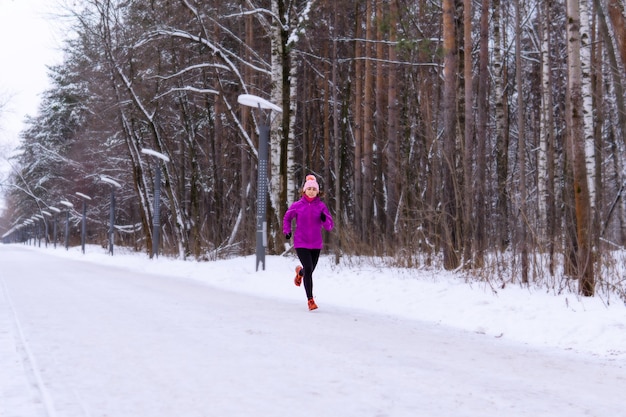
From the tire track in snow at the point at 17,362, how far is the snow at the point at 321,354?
0.02m

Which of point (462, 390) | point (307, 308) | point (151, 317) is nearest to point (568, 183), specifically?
point (307, 308)

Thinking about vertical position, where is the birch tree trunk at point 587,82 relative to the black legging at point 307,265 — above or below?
above

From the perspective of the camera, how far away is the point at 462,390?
199 inches

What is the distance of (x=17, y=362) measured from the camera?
5.91 meters

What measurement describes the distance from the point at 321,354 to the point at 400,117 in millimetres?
29652

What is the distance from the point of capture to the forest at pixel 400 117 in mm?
13203

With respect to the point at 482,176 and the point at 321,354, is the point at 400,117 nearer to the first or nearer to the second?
the point at 482,176

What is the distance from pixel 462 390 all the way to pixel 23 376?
127 inches

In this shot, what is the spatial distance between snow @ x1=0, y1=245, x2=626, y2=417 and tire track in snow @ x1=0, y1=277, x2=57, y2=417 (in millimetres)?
16

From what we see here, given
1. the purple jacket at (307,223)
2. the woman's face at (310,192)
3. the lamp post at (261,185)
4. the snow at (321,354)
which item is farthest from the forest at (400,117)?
the woman's face at (310,192)

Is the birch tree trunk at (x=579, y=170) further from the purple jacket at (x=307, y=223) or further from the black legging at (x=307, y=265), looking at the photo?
the black legging at (x=307, y=265)

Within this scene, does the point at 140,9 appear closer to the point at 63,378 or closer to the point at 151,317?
the point at 151,317

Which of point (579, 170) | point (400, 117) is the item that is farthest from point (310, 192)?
point (400, 117)

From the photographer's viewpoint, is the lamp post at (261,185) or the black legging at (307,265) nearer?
the black legging at (307,265)
